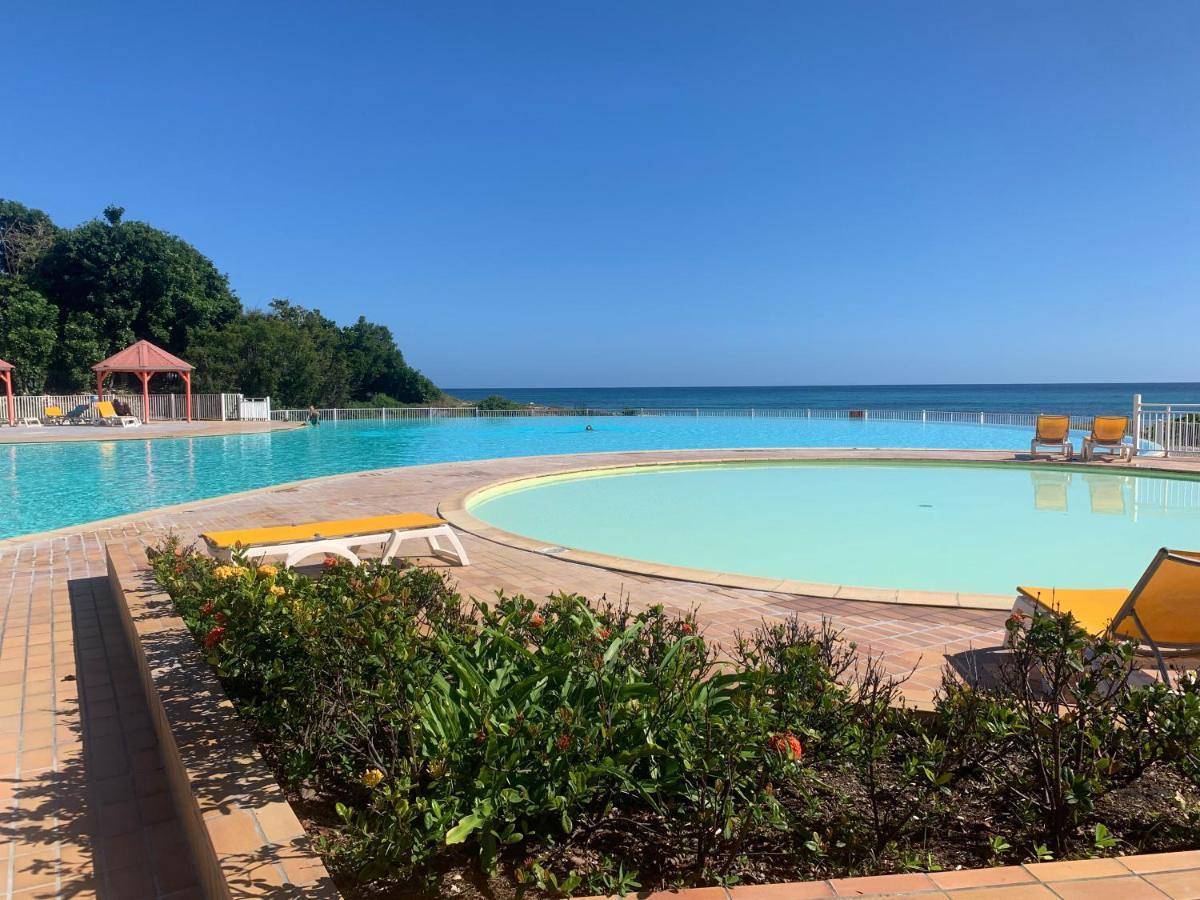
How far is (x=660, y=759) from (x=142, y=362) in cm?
2813

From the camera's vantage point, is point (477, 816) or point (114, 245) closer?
point (477, 816)

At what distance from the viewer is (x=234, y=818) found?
1.71 metres

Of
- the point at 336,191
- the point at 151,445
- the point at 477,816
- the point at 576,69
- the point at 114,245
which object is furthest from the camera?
the point at 336,191

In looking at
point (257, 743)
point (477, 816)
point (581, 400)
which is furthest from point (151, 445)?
point (581, 400)

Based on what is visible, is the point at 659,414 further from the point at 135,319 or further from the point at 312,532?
the point at 312,532

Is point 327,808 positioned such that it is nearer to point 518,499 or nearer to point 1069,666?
point 1069,666

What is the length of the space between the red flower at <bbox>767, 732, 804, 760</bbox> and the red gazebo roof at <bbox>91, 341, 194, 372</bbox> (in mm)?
27416

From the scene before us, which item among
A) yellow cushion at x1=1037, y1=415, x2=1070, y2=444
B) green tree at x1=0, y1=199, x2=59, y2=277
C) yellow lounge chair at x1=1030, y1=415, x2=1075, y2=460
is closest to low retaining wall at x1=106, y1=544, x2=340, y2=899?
yellow lounge chair at x1=1030, y1=415, x2=1075, y2=460

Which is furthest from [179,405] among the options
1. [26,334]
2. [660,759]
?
[660,759]

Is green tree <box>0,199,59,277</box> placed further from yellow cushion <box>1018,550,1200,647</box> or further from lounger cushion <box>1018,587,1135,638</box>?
yellow cushion <box>1018,550,1200,647</box>

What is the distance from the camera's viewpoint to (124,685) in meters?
3.51

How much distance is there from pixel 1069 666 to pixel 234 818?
219 cm

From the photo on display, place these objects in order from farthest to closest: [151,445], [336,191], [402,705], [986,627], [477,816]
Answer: [336,191]
[151,445]
[986,627]
[402,705]
[477,816]

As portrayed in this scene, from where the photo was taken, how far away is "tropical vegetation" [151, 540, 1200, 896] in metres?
1.61
